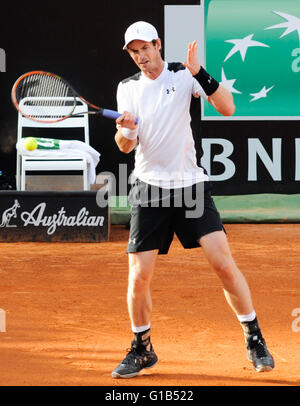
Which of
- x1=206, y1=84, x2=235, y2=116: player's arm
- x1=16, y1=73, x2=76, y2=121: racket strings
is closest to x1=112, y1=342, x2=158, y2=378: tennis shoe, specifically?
x1=206, y1=84, x2=235, y2=116: player's arm

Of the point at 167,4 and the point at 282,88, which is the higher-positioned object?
the point at 167,4

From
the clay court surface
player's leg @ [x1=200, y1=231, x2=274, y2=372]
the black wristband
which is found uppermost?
the black wristband

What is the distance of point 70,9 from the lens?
34.1ft

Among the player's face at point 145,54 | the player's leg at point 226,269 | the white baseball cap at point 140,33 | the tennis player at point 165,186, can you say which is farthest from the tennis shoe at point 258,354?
the white baseball cap at point 140,33

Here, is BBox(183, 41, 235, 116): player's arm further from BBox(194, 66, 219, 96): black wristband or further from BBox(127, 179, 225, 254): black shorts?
BBox(127, 179, 225, 254): black shorts

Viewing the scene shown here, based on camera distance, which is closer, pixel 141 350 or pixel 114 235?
pixel 141 350

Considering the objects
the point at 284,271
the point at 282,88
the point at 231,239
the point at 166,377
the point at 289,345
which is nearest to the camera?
the point at 166,377

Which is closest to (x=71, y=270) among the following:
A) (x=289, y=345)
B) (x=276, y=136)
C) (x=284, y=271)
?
(x=284, y=271)

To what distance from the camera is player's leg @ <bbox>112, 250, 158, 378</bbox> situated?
163 inches

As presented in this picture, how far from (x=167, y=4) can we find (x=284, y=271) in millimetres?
4469

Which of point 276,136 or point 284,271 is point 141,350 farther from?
point 276,136

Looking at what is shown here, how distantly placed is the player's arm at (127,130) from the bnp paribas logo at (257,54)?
20.6ft

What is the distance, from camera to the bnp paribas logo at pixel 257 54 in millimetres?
10250

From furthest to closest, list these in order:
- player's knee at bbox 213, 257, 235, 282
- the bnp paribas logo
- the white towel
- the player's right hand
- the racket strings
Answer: the bnp paribas logo → the white towel → the racket strings → player's knee at bbox 213, 257, 235, 282 → the player's right hand
